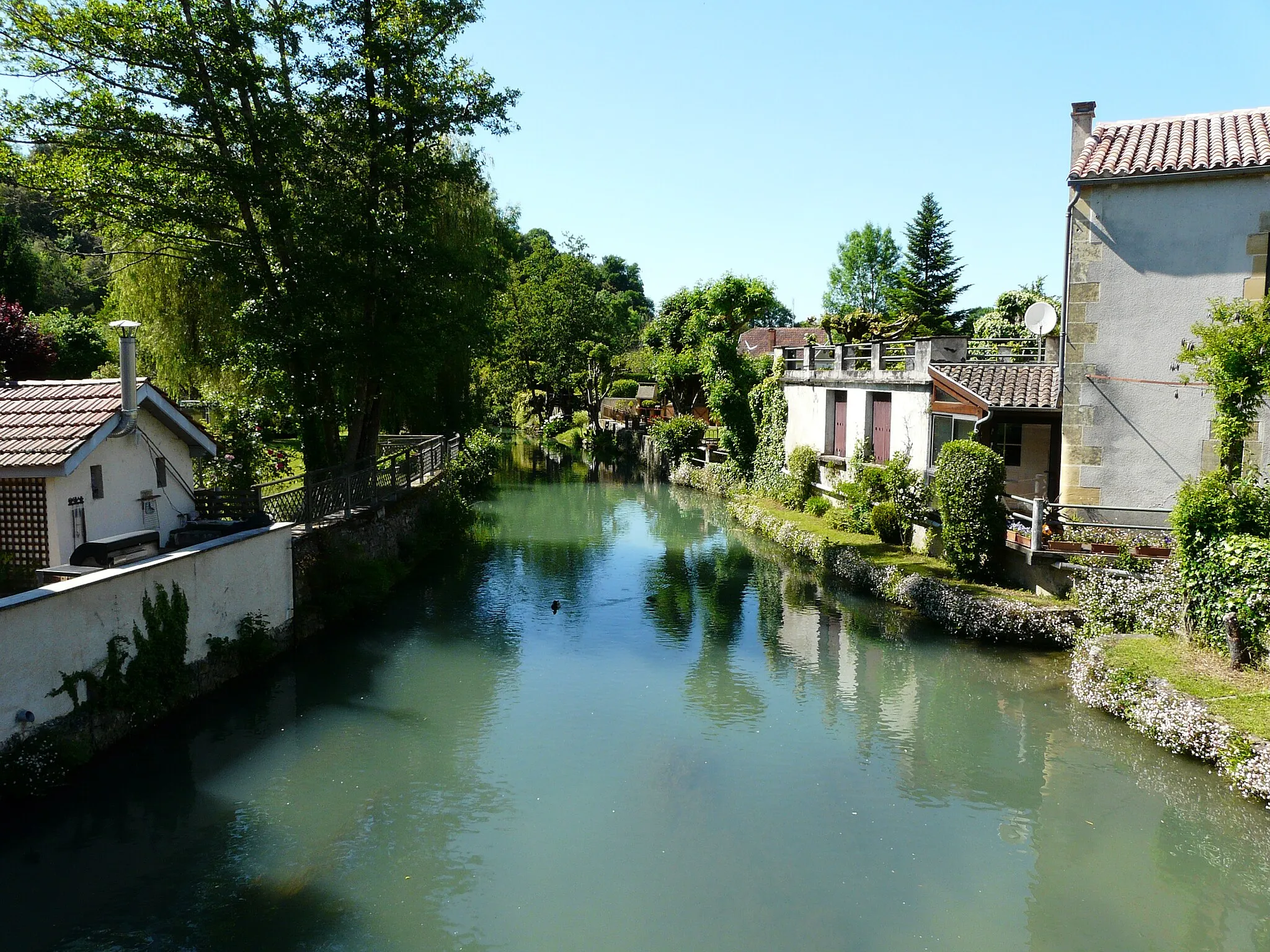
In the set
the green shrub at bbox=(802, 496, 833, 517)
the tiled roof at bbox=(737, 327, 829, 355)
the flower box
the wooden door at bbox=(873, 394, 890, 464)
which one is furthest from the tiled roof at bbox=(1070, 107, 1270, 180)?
the tiled roof at bbox=(737, 327, 829, 355)

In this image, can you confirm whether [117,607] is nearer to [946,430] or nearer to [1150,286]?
[1150,286]

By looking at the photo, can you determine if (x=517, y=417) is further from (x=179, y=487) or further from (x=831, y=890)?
(x=831, y=890)

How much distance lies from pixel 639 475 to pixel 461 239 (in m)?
21.4

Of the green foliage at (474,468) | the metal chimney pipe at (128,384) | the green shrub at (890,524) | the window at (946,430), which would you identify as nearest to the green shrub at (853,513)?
the green shrub at (890,524)

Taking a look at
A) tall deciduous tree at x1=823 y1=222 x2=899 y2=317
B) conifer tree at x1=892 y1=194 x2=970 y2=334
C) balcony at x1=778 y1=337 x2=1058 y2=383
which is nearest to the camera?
balcony at x1=778 y1=337 x2=1058 y2=383

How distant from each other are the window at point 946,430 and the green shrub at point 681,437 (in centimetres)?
2067

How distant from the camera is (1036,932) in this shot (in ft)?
28.1

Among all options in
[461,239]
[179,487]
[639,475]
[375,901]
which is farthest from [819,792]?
[639,475]

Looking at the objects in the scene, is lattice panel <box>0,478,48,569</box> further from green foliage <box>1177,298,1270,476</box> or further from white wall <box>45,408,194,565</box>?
green foliage <box>1177,298,1270,476</box>

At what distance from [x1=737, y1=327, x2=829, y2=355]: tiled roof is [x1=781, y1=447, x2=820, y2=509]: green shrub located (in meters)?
37.2

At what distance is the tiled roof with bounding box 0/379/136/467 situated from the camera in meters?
12.6

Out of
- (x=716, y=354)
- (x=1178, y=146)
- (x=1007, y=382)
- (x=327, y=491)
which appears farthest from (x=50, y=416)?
(x=716, y=354)

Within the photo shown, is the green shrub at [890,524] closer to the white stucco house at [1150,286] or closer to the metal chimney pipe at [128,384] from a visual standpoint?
the white stucco house at [1150,286]

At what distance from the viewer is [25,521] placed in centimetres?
1284
